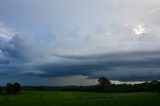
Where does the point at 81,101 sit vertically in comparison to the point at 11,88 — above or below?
below

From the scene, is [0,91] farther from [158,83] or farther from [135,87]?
[135,87]

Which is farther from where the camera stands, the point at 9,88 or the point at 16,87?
the point at 9,88

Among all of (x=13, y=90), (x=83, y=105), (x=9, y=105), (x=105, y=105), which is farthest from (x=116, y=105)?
(x=13, y=90)

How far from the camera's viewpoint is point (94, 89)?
572 feet

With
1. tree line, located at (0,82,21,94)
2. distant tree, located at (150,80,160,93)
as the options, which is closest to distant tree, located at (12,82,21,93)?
tree line, located at (0,82,21,94)

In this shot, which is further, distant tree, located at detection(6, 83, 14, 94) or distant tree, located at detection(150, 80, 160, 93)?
distant tree, located at detection(150, 80, 160, 93)

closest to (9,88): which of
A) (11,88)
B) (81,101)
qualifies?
(11,88)

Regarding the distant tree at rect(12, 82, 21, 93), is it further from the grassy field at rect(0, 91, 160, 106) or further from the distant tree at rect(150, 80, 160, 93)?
the distant tree at rect(150, 80, 160, 93)

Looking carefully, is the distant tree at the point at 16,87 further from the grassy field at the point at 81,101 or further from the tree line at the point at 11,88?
the grassy field at the point at 81,101

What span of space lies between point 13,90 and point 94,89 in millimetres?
51168

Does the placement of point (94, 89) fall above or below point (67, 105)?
above

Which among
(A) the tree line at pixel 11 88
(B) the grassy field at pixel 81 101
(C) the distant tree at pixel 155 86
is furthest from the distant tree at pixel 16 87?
(C) the distant tree at pixel 155 86

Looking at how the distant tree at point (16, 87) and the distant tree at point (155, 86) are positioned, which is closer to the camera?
the distant tree at point (16, 87)

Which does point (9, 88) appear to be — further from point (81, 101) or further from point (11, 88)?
point (81, 101)
